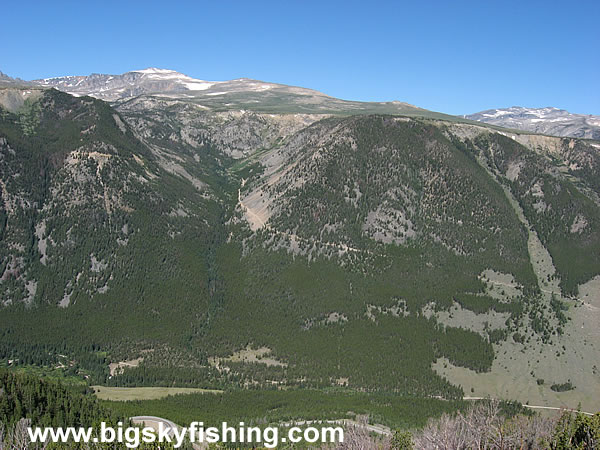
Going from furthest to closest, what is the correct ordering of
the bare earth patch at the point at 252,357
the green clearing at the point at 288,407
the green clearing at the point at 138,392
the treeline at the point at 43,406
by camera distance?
the bare earth patch at the point at 252,357 → the green clearing at the point at 138,392 → the green clearing at the point at 288,407 → the treeline at the point at 43,406

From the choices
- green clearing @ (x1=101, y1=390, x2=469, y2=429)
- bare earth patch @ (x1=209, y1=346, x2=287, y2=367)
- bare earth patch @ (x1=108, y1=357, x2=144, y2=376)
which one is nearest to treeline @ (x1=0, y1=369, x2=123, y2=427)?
green clearing @ (x1=101, y1=390, x2=469, y2=429)

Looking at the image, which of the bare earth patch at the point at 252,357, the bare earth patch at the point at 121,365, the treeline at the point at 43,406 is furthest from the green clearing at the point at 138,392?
the treeline at the point at 43,406

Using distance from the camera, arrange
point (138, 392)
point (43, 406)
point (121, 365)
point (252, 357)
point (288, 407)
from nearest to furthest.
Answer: point (43, 406) → point (288, 407) → point (138, 392) → point (121, 365) → point (252, 357)

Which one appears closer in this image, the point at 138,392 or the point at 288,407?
the point at 288,407

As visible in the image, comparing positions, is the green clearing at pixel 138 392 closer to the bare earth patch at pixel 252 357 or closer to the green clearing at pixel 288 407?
the green clearing at pixel 288 407

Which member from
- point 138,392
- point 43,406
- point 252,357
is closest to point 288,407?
point 252,357

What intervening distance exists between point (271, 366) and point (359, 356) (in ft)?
80.2

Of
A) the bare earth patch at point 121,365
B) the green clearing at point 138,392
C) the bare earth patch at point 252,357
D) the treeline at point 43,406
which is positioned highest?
the treeline at point 43,406

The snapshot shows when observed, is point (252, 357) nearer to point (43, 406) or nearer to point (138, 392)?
point (138, 392)

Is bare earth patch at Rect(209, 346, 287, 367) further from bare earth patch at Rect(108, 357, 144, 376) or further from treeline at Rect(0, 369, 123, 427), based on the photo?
treeline at Rect(0, 369, 123, 427)

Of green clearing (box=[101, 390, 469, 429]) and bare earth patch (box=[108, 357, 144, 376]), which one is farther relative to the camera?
bare earth patch (box=[108, 357, 144, 376])

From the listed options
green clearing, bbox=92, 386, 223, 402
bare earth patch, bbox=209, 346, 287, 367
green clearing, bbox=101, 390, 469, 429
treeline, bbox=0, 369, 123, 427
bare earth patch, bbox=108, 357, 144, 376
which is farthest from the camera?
bare earth patch, bbox=209, 346, 287, 367

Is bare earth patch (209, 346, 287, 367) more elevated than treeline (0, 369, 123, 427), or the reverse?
treeline (0, 369, 123, 427)

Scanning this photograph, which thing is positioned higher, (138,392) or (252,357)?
(252,357)
